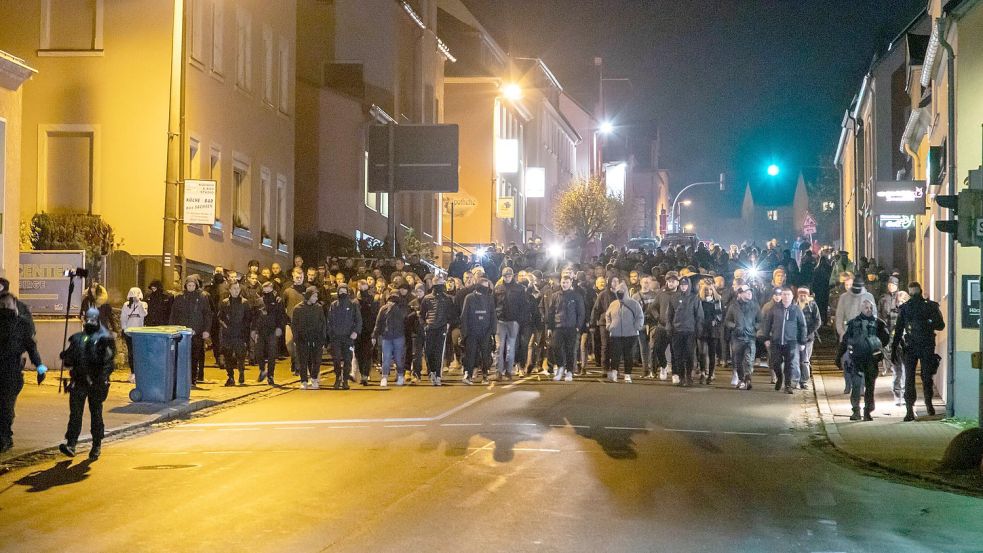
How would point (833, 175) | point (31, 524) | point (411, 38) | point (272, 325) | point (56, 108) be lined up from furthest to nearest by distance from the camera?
point (833, 175) < point (411, 38) < point (56, 108) < point (272, 325) < point (31, 524)

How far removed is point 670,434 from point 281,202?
73.6ft

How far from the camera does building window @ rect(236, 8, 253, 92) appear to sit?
111 feet

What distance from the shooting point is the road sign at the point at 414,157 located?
41000 mm

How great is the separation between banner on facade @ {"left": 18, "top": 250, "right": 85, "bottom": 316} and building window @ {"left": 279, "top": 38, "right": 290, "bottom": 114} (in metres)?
13.2

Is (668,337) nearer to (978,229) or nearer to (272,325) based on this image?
(272,325)

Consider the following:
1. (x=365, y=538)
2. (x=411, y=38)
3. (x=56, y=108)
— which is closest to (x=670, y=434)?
(x=365, y=538)

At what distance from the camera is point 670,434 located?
56.0 feet

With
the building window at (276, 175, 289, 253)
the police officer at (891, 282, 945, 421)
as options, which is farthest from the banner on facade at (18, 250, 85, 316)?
the police officer at (891, 282, 945, 421)

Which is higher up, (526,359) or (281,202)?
(281,202)

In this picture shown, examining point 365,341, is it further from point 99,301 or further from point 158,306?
point 99,301

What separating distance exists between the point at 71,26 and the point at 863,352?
1823cm

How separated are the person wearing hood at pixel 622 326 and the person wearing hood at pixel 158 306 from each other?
7.58 m

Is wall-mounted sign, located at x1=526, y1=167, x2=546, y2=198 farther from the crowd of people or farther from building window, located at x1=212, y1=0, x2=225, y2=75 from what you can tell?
the crowd of people

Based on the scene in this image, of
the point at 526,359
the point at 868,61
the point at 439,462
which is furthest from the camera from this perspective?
the point at 868,61
